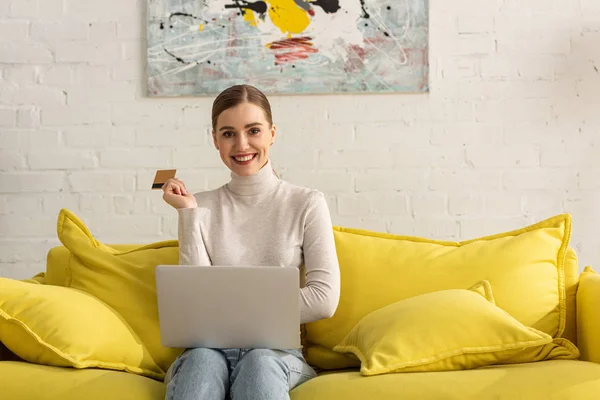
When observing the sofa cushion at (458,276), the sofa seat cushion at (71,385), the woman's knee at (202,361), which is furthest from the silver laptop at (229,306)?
the sofa cushion at (458,276)

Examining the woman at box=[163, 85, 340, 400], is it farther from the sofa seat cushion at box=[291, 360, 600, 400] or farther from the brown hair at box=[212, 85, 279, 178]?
the sofa seat cushion at box=[291, 360, 600, 400]

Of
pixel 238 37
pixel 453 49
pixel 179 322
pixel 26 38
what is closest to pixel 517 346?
pixel 179 322

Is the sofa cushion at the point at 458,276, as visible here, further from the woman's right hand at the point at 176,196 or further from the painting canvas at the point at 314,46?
the painting canvas at the point at 314,46

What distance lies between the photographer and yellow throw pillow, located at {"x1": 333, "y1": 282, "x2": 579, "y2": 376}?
1875 millimetres

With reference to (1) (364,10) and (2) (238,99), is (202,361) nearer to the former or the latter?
(2) (238,99)

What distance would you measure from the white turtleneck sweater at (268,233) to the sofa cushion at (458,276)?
0.15 metres

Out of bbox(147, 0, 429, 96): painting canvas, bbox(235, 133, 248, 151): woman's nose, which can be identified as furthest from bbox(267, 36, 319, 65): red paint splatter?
bbox(235, 133, 248, 151): woman's nose

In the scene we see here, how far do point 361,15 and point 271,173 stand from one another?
1.00 metres

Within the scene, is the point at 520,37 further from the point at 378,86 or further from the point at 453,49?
the point at 378,86

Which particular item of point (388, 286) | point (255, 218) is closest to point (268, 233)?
point (255, 218)

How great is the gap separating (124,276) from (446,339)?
957mm

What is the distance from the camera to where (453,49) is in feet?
9.87

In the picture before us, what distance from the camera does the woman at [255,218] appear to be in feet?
6.89

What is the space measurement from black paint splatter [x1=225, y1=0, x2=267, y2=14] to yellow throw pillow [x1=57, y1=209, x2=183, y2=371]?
1097mm
